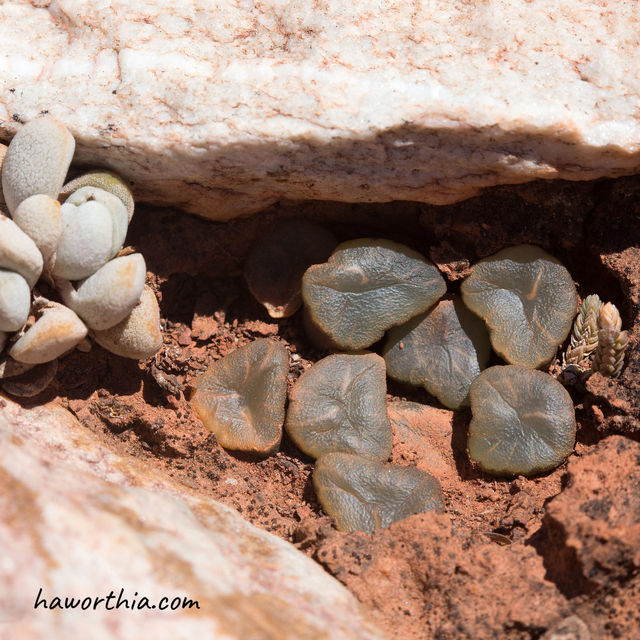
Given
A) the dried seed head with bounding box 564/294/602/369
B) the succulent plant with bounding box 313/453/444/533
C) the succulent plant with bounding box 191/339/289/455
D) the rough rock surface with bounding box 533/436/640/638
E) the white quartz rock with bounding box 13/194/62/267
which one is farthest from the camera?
the dried seed head with bounding box 564/294/602/369

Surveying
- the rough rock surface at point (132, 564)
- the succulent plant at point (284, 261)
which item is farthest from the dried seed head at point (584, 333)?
the rough rock surface at point (132, 564)

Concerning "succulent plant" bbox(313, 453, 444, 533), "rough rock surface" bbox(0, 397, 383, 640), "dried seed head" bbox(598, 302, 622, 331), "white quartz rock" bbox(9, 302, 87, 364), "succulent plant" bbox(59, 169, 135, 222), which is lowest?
"succulent plant" bbox(313, 453, 444, 533)

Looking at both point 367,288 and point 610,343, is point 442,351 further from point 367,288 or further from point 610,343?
point 610,343

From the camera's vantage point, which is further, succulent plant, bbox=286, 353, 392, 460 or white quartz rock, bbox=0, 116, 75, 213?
succulent plant, bbox=286, 353, 392, 460

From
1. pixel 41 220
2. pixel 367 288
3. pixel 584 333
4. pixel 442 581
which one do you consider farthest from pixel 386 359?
pixel 41 220

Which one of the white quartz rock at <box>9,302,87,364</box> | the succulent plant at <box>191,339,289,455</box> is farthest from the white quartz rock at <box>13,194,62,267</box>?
the succulent plant at <box>191,339,289,455</box>

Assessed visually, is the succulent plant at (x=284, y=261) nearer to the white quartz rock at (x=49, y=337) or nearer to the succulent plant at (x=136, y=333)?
the succulent plant at (x=136, y=333)

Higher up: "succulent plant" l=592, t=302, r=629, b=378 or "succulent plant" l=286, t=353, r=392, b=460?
"succulent plant" l=592, t=302, r=629, b=378

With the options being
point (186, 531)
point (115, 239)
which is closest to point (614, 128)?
point (115, 239)

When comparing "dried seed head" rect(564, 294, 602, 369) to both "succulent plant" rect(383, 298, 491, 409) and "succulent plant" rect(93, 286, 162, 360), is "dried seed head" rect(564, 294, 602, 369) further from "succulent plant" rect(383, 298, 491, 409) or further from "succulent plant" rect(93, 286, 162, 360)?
"succulent plant" rect(93, 286, 162, 360)
